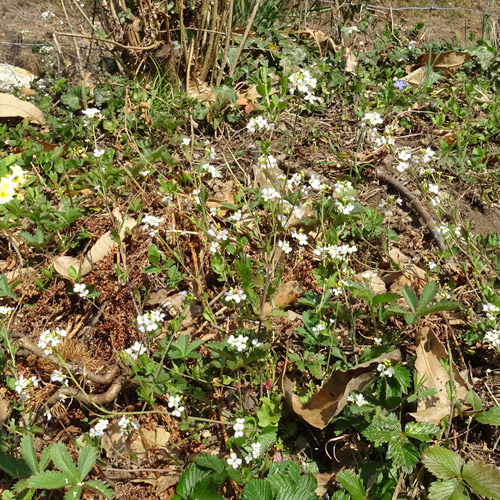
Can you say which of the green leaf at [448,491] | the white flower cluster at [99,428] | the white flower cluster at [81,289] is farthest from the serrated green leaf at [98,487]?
the green leaf at [448,491]

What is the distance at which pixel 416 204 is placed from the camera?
2.89m

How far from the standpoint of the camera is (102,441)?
2145 mm

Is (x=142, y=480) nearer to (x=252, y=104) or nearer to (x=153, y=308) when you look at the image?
(x=153, y=308)

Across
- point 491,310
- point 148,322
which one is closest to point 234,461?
point 148,322

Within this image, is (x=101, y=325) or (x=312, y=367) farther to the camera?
(x=101, y=325)

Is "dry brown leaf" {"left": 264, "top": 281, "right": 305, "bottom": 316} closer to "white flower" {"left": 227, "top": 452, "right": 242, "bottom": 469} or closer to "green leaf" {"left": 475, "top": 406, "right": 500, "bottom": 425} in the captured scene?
"white flower" {"left": 227, "top": 452, "right": 242, "bottom": 469}

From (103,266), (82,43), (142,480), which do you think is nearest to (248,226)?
(103,266)

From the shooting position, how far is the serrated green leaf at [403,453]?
5.78ft

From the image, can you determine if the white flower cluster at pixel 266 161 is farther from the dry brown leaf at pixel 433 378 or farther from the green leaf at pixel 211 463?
the green leaf at pixel 211 463

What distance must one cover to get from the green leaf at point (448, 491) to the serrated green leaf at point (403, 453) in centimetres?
10

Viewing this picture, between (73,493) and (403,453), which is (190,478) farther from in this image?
(403,453)

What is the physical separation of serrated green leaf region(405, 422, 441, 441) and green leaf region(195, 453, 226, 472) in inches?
25.9

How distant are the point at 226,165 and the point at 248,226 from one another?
0.52 metres

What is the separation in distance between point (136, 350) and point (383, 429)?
997 millimetres
